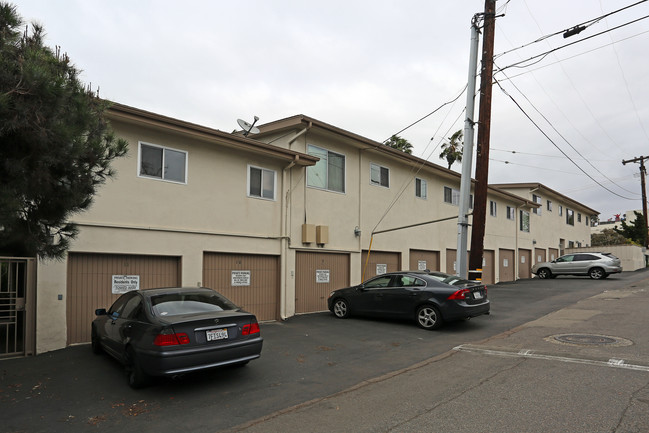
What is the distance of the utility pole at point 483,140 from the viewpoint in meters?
13.1

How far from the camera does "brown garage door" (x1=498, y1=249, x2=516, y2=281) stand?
25.9m

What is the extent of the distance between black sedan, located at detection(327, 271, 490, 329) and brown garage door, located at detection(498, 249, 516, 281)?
15.6 m

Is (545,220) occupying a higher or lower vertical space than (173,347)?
higher

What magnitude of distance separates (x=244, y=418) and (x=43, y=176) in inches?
142

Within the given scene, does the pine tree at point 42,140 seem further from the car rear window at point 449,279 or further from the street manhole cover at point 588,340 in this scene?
the street manhole cover at point 588,340

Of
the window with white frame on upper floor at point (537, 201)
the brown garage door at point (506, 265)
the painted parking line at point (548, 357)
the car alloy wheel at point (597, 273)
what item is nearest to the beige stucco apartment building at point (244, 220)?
the painted parking line at point (548, 357)

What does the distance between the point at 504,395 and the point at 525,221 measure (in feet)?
86.6

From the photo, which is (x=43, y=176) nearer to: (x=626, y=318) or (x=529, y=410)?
(x=529, y=410)

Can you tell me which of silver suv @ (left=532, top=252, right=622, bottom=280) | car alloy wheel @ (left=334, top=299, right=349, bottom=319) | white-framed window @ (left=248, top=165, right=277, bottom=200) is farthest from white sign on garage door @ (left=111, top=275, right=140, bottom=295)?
silver suv @ (left=532, top=252, right=622, bottom=280)

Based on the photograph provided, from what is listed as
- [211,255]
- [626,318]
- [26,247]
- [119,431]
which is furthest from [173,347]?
[626,318]

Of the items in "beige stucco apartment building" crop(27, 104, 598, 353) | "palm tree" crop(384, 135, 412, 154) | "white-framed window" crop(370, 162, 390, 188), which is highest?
"palm tree" crop(384, 135, 412, 154)

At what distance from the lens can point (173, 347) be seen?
595cm

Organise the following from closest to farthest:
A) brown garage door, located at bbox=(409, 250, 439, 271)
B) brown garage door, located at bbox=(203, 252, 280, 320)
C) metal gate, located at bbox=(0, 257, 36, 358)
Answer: metal gate, located at bbox=(0, 257, 36, 358)
brown garage door, located at bbox=(203, 252, 280, 320)
brown garage door, located at bbox=(409, 250, 439, 271)

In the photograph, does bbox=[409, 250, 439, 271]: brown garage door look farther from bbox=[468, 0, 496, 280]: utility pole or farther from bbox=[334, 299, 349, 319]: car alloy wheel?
bbox=[334, 299, 349, 319]: car alloy wheel
